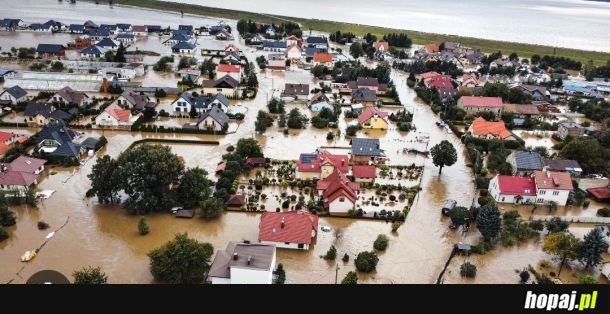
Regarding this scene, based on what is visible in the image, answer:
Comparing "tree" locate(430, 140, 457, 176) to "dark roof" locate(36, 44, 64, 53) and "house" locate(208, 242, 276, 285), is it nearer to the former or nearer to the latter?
"house" locate(208, 242, 276, 285)

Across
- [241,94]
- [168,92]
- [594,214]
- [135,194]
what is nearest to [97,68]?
[168,92]

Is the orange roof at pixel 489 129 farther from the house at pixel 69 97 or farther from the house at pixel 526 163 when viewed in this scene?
the house at pixel 69 97

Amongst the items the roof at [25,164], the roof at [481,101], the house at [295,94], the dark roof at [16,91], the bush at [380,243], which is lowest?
the bush at [380,243]

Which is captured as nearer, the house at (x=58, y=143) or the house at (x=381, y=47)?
the house at (x=58, y=143)

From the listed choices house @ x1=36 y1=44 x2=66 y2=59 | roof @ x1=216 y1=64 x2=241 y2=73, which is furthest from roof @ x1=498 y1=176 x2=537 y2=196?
house @ x1=36 y1=44 x2=66 y2=59

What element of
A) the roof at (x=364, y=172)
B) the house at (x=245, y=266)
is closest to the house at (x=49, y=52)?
the roof at (x=364, y=172)
